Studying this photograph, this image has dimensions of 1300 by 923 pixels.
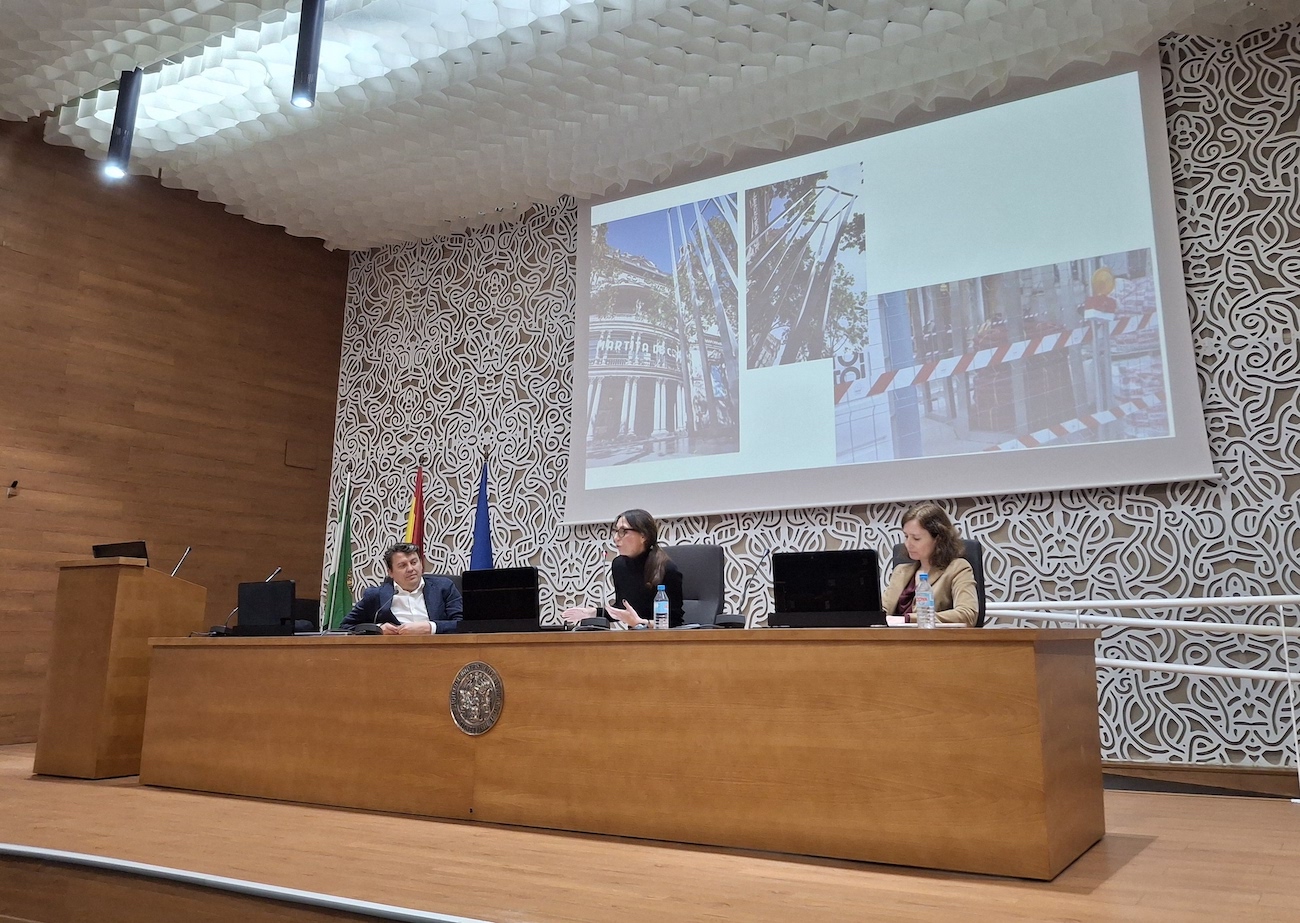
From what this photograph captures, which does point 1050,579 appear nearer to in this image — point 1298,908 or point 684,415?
point 684,415

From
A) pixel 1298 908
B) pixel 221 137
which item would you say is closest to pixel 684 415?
pixel 221 137

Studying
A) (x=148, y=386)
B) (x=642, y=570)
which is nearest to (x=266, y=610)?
(x=642, y=570)

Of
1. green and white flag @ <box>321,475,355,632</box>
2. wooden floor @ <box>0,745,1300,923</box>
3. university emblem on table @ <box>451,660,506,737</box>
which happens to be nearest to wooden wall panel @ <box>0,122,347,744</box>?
green and white flag @ <box>321,475,355,632</box>

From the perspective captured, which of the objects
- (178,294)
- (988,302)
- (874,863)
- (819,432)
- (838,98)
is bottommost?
(874,863)

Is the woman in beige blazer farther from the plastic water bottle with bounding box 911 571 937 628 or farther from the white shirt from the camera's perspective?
the white shirt

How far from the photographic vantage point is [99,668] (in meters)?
4.65

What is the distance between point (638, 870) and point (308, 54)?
3572mm

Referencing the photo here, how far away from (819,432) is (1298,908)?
3781 millimetres

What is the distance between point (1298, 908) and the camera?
2.22m

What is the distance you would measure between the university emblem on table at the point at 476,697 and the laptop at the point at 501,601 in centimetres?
20

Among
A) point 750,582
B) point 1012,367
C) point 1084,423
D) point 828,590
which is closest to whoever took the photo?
point 828,590

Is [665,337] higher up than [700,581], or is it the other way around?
[665,337]

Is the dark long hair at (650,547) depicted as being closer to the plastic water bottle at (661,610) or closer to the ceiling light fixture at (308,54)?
the plastic water bottle at (661,610)

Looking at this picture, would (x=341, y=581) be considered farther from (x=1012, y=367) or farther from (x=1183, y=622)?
(x=1183, y=622)
